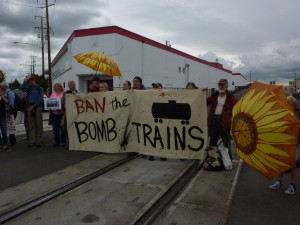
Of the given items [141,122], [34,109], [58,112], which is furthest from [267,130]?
[34,109]

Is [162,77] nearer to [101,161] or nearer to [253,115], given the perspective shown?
[101,161]

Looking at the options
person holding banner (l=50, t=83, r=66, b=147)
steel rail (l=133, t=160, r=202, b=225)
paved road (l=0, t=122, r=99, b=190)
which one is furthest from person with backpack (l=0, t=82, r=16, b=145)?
steel rail (l=133, t=160, r=202, b=225)

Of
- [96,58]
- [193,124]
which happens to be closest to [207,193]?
[193,124]

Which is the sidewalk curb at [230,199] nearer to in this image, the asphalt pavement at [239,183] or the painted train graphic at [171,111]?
the asphalt pavement at [239,183]

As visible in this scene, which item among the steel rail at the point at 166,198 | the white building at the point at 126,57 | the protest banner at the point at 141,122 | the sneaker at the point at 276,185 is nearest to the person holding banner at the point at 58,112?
the protest banner at the point at 141,122

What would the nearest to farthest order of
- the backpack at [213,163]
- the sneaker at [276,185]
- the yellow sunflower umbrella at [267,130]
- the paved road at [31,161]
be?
the yellow sunflower umbrella at [267,130] < the sneaker at [276,185] < the paved road at [31,161] < the backpack at [213,163]

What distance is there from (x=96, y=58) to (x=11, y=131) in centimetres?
294

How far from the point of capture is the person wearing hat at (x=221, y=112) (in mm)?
5213

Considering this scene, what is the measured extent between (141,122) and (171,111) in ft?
2.30

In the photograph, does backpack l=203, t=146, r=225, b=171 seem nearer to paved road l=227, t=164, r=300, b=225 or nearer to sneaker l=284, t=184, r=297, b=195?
paved road l=227, t=164, r=300, b=225

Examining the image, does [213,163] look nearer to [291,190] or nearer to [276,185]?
[276,185]

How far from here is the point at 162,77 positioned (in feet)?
106

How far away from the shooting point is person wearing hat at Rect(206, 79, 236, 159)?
521 centimetres

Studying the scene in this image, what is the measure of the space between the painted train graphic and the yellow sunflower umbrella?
4.94 ft
